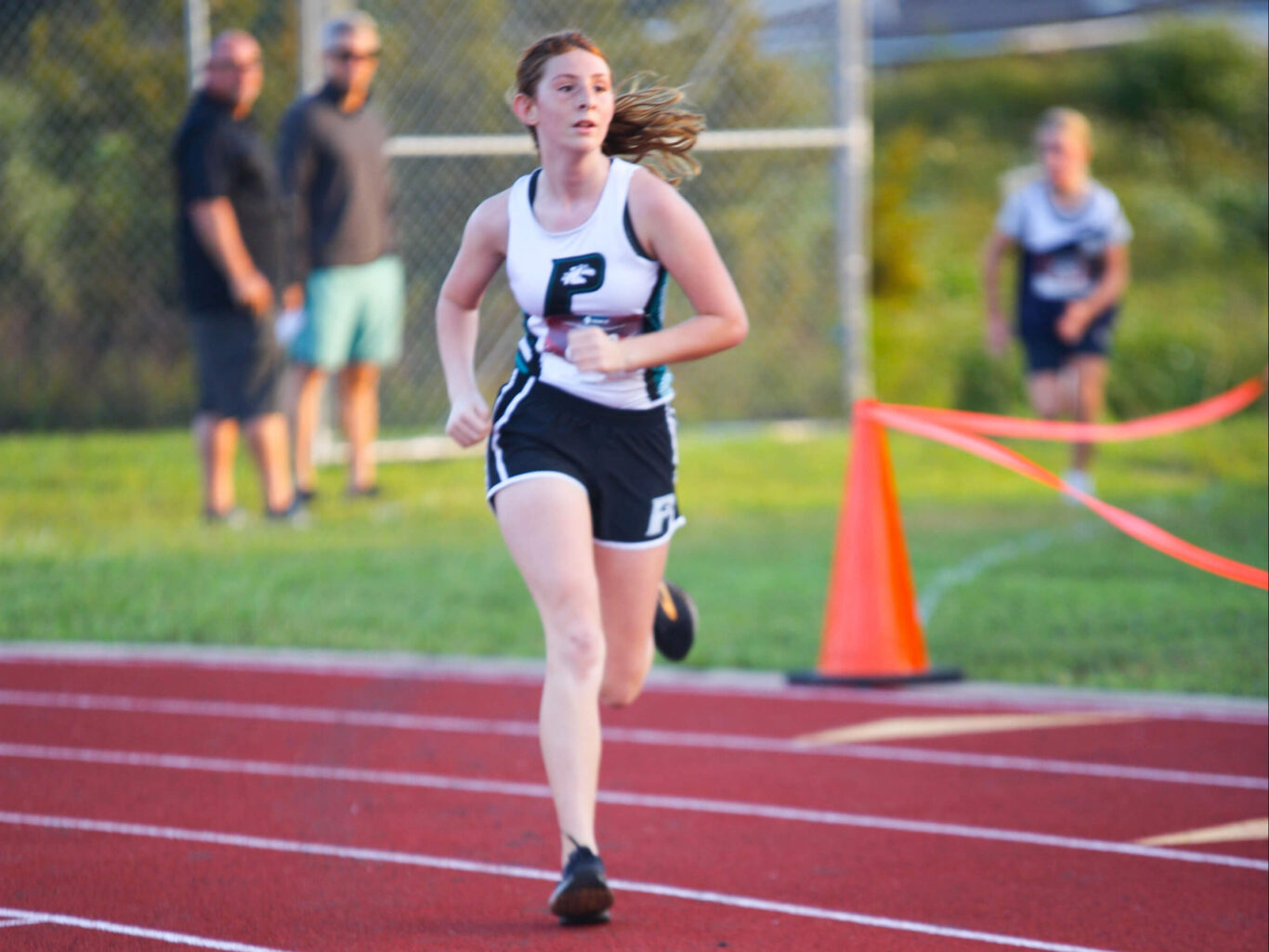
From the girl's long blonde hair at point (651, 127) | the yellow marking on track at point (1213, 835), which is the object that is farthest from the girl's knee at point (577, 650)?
the yellow marking on track at point (1213, 835)

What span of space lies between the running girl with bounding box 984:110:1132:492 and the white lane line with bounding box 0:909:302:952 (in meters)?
7.74

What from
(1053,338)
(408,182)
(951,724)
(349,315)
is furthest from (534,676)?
(408,182)

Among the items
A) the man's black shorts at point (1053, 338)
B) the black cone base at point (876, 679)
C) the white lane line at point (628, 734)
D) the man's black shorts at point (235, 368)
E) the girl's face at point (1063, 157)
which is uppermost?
the girl's face at point (1063, 157)

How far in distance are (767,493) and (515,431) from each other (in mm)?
7428

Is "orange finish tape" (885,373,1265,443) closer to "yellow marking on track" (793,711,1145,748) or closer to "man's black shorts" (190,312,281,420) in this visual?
"yellow marking on track" (793,711,1145,748)

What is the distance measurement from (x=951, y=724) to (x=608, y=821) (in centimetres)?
166

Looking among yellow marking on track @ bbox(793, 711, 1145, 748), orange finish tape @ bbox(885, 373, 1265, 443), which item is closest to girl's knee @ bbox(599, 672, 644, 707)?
yellow marking on track @ bbox(793, 711, 1145, 748)

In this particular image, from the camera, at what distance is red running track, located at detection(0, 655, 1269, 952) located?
408 centimetres

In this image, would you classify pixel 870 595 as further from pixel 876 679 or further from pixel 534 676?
pixel 534 676

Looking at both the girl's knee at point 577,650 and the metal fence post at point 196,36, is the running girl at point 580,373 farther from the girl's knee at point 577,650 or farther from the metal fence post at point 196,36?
the metal fence post at point 196,36

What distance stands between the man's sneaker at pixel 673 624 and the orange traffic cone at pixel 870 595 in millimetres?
1742

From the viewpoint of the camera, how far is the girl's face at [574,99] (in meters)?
4.12

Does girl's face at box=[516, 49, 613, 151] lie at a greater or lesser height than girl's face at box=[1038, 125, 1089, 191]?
lesser

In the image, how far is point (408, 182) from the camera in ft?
41.6
